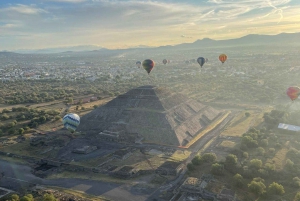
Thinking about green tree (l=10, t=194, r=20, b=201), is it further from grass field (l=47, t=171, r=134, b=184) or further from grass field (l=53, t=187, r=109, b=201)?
grass field (l=47, t=171, r=134, b=184)

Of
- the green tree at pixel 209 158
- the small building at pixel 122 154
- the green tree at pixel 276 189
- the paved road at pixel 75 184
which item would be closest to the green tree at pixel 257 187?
the green tree at pixel 276 189

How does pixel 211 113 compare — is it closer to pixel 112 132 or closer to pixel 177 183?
pixel 112 132

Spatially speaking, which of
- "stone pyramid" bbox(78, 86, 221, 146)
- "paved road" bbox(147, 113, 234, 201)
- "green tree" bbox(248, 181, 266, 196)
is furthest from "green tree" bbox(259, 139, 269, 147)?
"green tree" bbox(248, 181, 266, 196)

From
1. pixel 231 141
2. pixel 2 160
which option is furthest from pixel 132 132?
pixel 2 160

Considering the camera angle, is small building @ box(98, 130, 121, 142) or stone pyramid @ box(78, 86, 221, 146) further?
stone pyramid @ box(78, 86, 221, 146)

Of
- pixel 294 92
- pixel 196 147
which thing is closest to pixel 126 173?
pixel 196 147

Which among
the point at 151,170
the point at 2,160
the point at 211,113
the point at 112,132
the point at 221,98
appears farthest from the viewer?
the point at 221,98
